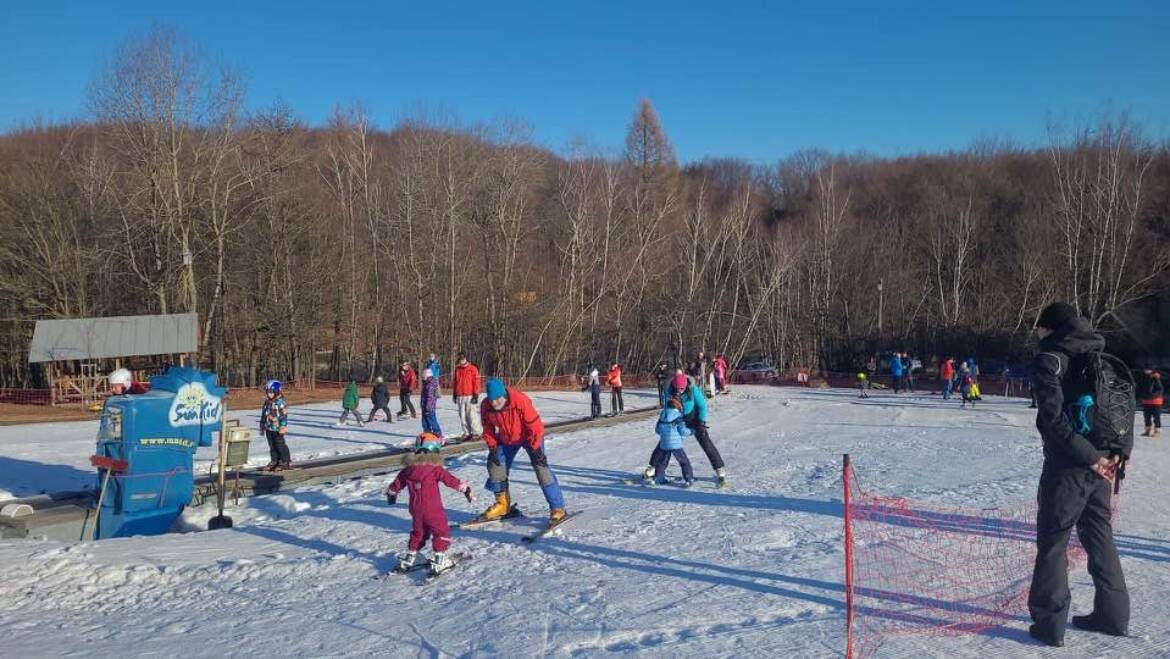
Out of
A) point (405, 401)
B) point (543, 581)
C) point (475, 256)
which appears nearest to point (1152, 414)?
point (543, 581)

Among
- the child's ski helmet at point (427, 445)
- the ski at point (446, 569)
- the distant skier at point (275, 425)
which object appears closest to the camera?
the ski at point (446, 569)

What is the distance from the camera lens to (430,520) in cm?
758

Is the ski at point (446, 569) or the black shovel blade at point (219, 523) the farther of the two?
the black shovel blade at point (219, 523)

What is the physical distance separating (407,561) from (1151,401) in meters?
18.3

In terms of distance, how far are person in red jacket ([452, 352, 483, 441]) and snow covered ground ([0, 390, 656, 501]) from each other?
4.65 ft

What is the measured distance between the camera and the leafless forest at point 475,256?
38.5 metres

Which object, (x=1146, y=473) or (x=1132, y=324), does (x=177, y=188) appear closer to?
(x=1146, y=473)

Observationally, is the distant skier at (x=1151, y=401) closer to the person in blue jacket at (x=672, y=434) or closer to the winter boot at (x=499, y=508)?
the person in blue jacket at (x=672, y=434)

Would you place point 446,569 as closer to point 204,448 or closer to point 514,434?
point 514,434

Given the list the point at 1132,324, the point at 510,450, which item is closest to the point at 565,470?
the point at 510,450

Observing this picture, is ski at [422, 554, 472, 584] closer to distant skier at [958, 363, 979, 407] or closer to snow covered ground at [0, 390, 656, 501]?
snow covered ground at [0, 390, 656, 501]

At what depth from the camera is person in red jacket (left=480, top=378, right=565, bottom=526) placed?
9117 millimetres

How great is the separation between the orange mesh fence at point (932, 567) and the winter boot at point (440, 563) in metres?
3.46

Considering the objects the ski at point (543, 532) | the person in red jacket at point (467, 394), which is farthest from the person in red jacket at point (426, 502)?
the person in red jacket at point (467, 394)
